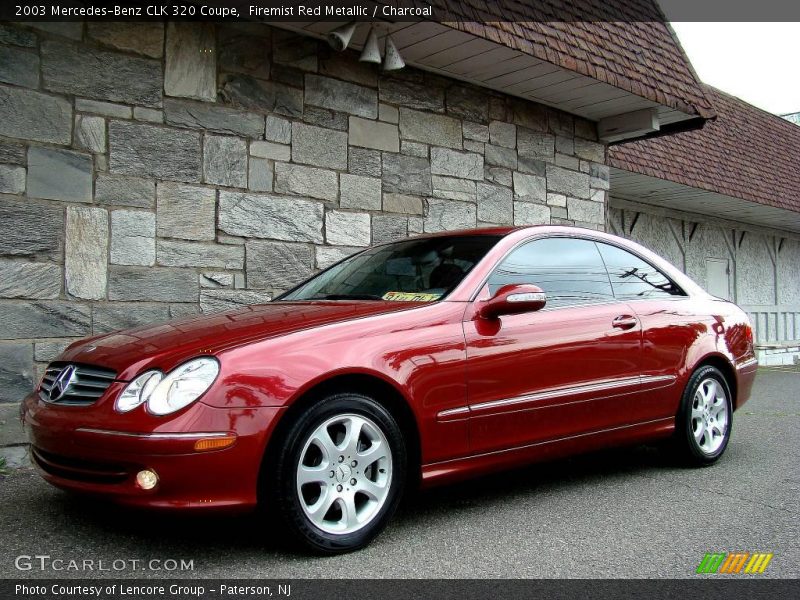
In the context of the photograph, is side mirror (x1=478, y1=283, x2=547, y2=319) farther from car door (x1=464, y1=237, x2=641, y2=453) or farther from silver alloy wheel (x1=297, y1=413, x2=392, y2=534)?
silver alloy wheel (x1=297, y1=413, x2=392, y2=534)

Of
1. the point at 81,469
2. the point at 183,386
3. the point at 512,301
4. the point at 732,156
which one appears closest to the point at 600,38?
the point at 512,301

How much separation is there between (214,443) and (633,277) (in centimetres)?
306

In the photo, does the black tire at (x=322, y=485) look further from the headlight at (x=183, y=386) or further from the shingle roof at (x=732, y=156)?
the shingle roof at (x=732, y=156)

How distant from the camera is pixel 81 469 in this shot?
3.28m

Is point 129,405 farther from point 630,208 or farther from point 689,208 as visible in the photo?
point 689,208

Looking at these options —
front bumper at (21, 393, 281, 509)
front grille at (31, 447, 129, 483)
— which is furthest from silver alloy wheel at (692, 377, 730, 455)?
front grille at (31, 447, 129, 483)

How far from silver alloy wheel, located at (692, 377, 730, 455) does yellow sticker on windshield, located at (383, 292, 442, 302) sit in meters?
2.15

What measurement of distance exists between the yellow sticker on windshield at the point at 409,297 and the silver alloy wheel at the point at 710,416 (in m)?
2.15

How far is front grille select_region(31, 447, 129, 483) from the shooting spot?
3160 millimetres

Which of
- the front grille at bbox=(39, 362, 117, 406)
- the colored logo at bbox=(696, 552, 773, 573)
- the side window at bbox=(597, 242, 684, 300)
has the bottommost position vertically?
the colored logo at bbox=(696, 552, 773, 573)

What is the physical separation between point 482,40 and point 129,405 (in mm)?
4922

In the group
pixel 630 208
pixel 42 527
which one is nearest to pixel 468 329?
pixel 42 527

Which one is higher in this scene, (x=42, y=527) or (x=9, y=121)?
(x=9, y=121)

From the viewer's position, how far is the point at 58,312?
547 cm
